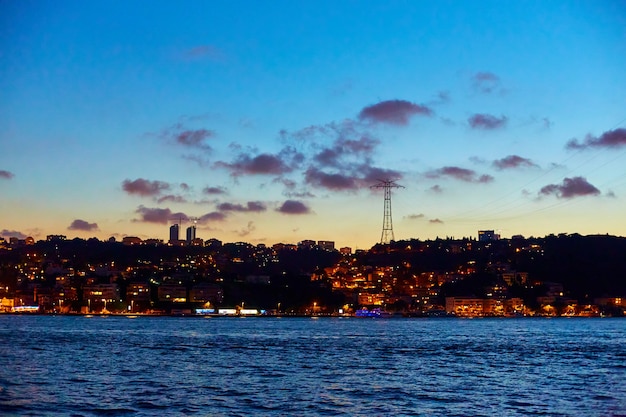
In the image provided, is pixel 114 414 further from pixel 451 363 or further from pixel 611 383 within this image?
pixel 451 363

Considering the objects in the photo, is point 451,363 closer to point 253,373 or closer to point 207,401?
point 253,373

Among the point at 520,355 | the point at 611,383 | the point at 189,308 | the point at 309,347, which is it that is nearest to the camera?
the point at 611,383

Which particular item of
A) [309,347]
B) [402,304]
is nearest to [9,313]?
[402,304]

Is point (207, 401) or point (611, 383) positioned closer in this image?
point (207, 401)

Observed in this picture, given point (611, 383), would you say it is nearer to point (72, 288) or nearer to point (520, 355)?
point (520, 355)

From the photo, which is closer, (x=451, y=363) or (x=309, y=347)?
(x=451, y=363)

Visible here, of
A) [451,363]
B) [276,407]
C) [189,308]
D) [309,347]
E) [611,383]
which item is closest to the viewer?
[276,407]

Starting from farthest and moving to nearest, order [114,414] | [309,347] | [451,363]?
1. [309,347]
2. [451,363]
3. [114,414]

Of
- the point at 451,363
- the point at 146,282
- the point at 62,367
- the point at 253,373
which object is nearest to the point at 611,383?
the point at 451,363

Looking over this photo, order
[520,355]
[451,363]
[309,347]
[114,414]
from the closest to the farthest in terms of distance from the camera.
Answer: [114,414] < [451,363] < [520,355] < [309,347]
